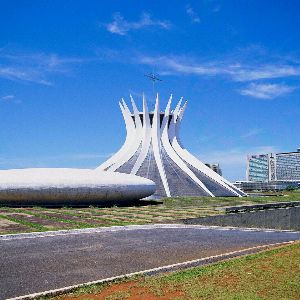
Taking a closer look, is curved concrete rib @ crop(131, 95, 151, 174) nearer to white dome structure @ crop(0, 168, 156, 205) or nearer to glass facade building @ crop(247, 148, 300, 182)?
white dome structure @ crop(0, 168, 156, 205)

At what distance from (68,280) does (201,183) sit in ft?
107

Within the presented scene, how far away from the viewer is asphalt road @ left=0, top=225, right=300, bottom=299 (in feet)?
27.3

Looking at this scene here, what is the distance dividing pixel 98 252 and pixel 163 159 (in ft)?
111

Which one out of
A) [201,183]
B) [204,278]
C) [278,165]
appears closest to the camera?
[204,278]

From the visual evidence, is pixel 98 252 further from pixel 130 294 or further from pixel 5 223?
pixel 5 223

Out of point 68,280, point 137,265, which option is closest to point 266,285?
point 137,265

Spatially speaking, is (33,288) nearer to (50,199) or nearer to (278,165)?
(50,199)

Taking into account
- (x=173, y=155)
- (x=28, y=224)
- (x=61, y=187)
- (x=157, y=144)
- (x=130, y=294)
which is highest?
(x=157, y=144)

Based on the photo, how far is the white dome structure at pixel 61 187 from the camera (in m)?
26.5

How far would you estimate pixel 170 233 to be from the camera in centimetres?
1556

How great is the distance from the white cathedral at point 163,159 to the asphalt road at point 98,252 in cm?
2248

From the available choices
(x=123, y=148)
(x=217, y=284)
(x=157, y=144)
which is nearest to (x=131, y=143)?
(x=123, y=148)

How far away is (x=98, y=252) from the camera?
11.3 m

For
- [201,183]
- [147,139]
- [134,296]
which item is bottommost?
[134,296]
